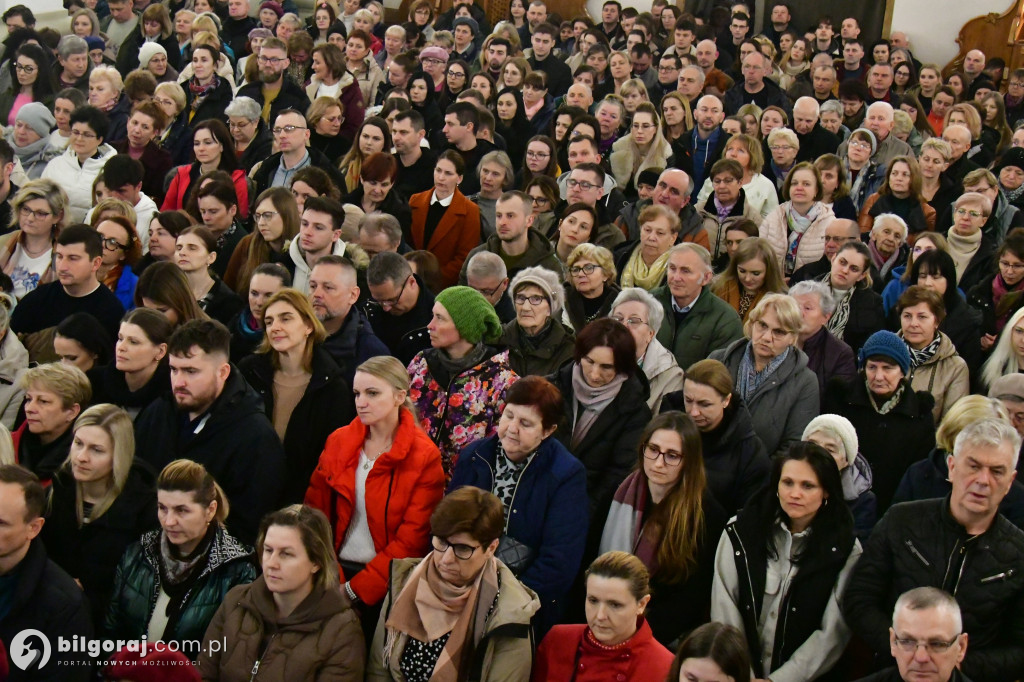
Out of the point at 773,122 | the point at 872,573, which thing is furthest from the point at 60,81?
the point at 872,573

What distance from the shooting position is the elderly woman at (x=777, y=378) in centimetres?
464

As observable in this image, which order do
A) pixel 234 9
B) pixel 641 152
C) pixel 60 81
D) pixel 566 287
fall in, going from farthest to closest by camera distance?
pixel 234 9
pixel 60 81
pixel 641 152
pixel 566 287

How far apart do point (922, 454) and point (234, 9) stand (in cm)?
853

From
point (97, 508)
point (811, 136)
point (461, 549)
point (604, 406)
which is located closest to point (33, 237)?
point (97, 508)

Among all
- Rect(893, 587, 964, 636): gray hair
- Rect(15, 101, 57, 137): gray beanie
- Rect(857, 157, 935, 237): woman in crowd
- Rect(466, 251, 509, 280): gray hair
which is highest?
Rect(857, 157, 935, 237): woman in crowd

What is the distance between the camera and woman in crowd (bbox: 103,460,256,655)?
3.63 meters

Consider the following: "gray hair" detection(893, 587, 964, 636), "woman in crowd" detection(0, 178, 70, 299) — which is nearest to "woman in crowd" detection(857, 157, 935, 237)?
"gray hair" detection(893, 587, 964, 636)

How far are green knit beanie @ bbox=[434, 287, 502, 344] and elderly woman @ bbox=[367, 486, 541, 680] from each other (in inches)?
42.8

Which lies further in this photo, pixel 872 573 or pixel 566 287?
pixel 566 287

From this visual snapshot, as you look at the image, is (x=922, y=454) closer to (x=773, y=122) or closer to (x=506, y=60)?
(x=773, y=122)

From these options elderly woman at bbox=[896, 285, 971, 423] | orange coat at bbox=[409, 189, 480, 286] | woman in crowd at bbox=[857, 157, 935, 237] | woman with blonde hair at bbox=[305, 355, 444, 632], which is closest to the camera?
woman with blonde hair at bbox=[305, 355, 444, 632]

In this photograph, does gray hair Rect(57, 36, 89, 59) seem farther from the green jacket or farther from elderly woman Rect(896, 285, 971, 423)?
elderly woman Rect(896, 285, 971, 423)

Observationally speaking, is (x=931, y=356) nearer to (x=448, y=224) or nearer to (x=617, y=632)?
(x=617, y=632)

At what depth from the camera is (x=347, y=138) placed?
810 cm
